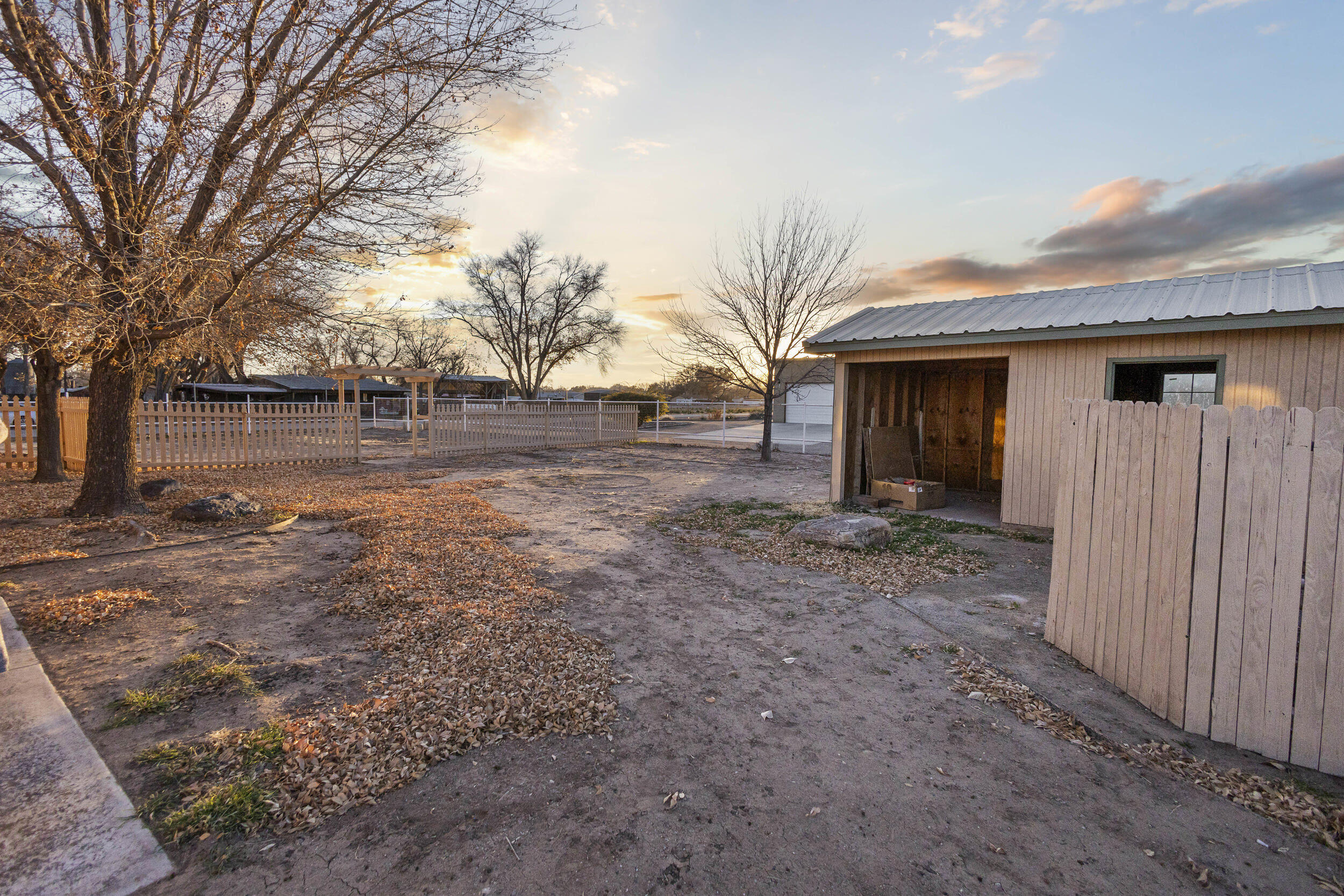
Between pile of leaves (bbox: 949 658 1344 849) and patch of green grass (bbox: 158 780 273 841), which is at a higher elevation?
patch of green grass (bbox: 158 780 273 841)

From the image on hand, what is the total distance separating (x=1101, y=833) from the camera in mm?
2348

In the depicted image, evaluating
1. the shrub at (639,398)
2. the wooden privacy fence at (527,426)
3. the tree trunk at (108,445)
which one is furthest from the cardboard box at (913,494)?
the shrub at (639,398)

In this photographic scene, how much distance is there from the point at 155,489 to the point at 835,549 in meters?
9.10

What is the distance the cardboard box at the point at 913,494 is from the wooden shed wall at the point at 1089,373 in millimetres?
1384

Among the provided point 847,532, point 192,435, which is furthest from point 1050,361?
point 192,435

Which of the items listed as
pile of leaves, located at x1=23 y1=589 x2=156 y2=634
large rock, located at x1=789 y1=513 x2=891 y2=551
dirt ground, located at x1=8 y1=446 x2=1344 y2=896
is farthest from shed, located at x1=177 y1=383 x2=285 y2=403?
large rock, located at x1=789 y1=513 x2=891 y2=551

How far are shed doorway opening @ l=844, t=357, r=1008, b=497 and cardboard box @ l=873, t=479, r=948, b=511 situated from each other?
54.4 inches

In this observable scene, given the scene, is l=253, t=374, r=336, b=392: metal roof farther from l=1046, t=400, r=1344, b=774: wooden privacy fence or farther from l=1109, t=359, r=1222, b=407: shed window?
l=1046, t=400, r=1344, b=774: wooden privacy fence

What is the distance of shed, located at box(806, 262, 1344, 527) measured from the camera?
20.1 ft

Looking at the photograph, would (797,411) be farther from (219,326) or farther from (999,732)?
(999,732)

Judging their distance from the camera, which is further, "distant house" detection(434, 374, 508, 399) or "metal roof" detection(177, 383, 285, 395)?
"distant house" detection(434, 374, 508, 399)

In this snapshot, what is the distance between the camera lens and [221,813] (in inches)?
→ 90.7

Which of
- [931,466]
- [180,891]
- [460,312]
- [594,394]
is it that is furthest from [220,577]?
[594,394]

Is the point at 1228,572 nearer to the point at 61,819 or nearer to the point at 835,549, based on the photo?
the point at 835,549
